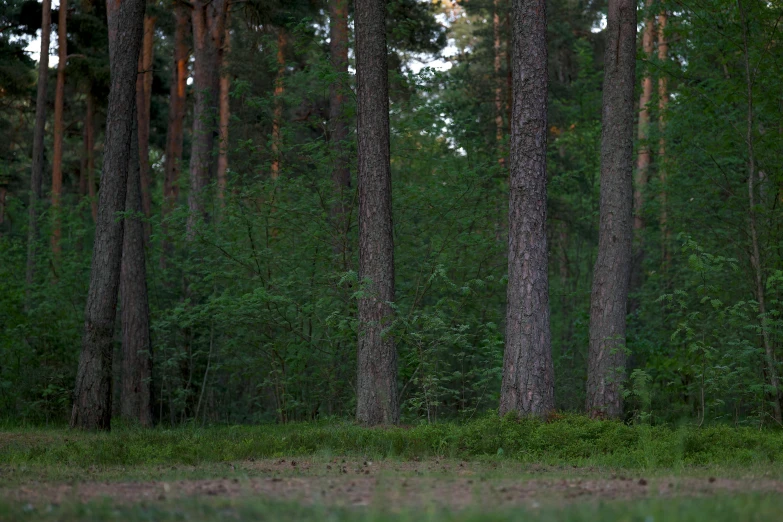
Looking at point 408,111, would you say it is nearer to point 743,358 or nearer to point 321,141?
point 321,141

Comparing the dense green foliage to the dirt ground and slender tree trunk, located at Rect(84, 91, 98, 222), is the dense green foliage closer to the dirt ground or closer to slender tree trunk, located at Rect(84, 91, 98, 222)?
the dirt ground

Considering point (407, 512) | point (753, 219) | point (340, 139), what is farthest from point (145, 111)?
point (407, 512)

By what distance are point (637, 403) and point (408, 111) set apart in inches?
272

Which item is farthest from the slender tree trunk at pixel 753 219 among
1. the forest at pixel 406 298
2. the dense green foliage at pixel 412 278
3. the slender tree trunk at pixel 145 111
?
the slender tree trunk at pixel 145 111

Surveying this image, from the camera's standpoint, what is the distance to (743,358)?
13.3 metres

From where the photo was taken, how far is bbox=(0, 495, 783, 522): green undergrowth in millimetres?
4965

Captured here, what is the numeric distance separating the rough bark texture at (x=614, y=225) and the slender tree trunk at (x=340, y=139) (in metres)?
4.65

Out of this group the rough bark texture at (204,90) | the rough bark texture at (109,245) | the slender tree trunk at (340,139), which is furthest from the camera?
the rough bark texture at (204,90)

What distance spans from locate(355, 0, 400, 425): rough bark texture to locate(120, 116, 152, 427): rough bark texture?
5.05 meters

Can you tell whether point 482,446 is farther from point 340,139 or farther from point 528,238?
point 340,139

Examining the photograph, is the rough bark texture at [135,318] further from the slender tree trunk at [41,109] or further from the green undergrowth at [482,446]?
the slender tree trunk at [41,109]

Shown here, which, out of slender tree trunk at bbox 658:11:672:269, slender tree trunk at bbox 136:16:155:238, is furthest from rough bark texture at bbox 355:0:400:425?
slender tree trunk at bbox 136:16:155:238

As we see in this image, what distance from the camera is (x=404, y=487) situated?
22.2ft

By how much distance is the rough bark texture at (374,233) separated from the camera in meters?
12.4
